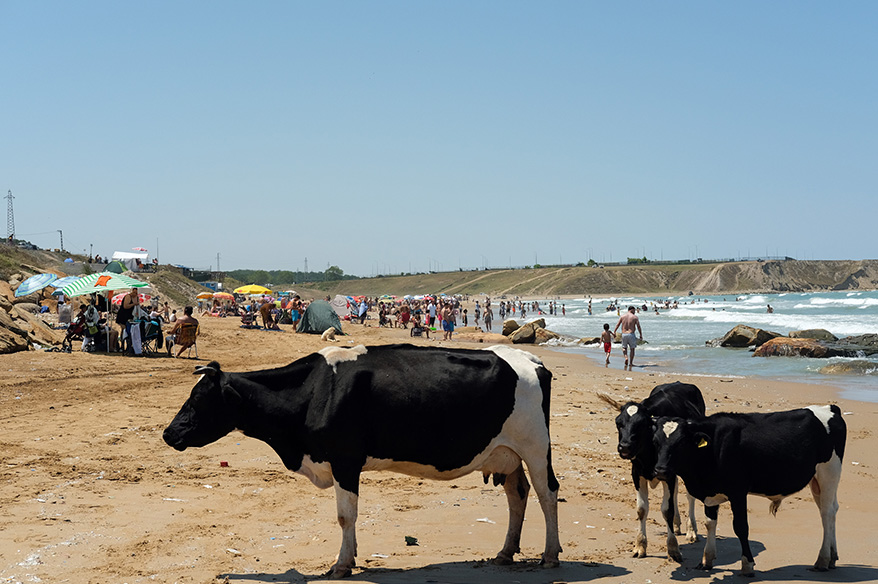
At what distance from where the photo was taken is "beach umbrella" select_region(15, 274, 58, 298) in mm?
31078

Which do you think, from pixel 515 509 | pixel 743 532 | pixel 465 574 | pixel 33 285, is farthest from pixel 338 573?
pixel 33 285

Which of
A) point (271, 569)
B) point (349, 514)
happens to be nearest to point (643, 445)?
point (349, 514)

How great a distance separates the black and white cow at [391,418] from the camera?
6348mm

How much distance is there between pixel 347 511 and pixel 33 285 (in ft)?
99.9

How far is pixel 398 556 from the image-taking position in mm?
6703

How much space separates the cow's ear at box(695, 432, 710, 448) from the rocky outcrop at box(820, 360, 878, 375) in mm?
20238

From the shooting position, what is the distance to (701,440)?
6.66 metres

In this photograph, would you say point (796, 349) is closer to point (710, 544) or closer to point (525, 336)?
point (525, 336)

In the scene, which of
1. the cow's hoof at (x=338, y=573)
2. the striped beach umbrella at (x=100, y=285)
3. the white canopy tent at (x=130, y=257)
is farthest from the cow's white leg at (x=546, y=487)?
the white canopy tent at (x=130, y=257)

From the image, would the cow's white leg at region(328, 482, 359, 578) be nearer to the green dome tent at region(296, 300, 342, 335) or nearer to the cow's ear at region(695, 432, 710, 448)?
the cow's ear at region(695, 432, 710, 448)

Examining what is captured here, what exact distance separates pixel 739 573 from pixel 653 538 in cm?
117

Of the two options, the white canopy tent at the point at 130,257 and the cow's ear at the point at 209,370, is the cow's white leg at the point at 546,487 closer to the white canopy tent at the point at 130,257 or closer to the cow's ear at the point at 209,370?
the cow's ear at the point at 209,370

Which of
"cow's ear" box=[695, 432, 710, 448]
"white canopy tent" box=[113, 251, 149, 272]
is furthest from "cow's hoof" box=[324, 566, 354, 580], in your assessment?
"white canopy tent" box=[113, 251, 149, 272]

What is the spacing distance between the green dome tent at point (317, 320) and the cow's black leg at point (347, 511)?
96.0 feet
